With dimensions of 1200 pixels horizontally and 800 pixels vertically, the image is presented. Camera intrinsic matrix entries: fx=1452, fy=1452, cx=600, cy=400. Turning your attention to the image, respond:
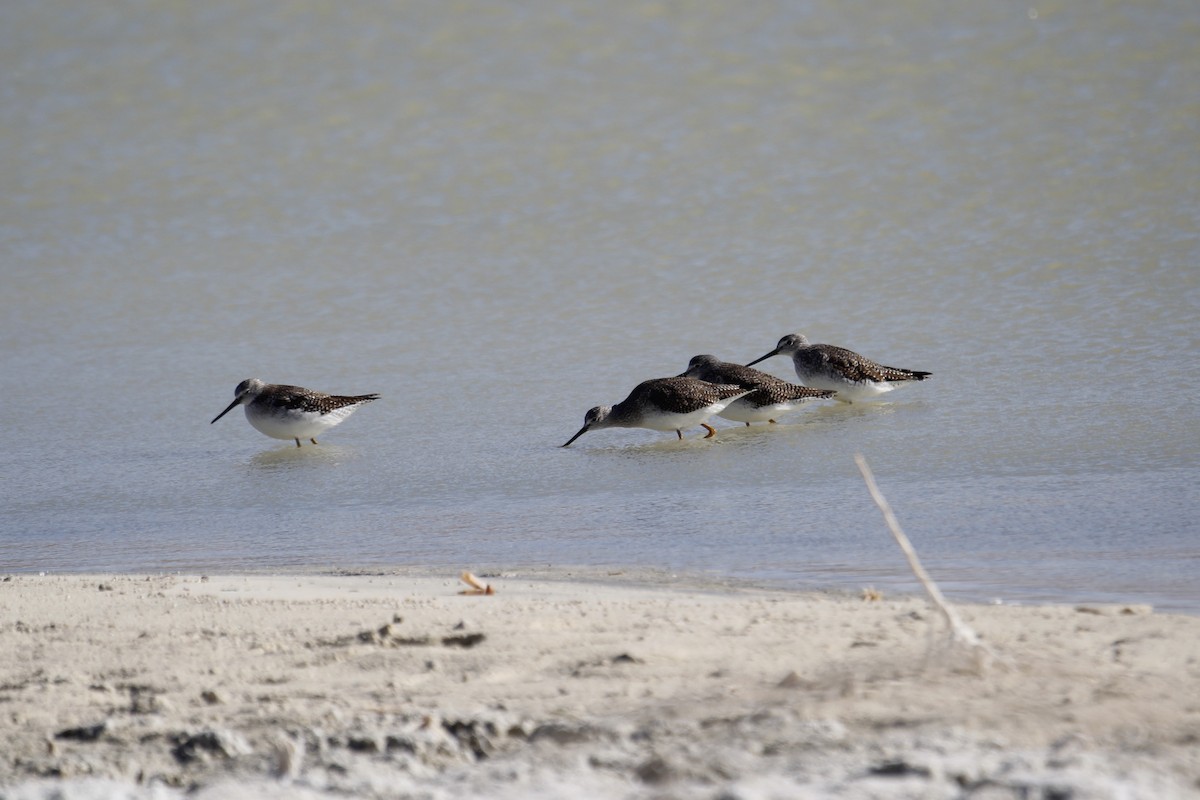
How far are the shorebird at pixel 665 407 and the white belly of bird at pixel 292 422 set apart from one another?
145 cm

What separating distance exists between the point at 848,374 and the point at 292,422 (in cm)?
308

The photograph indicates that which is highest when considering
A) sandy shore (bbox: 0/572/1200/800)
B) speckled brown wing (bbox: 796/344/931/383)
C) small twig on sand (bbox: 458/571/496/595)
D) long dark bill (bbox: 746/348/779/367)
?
long dark bill (bbox: 746/348/779/367)

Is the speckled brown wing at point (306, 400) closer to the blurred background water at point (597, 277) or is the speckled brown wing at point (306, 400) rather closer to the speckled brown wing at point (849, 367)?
the blurred background water at point (597, 277)

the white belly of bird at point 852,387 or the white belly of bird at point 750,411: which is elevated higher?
the white belly of bird at point 852,387

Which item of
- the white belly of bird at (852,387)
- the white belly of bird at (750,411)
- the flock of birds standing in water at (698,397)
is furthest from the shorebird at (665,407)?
the white belly of bird at (852,387)

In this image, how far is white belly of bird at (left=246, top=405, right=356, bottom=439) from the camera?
307 inches

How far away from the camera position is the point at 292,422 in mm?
7785

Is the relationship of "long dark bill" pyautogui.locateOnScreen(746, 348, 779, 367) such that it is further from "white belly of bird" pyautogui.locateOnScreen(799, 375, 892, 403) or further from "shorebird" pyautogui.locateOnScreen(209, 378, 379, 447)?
"shorebird" pyautogui.locateOnScreen(209, 378, 379, 447)

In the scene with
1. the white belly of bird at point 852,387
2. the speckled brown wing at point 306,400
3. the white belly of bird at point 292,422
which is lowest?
the white belly of bird at point 292,422

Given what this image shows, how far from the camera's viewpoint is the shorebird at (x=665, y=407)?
7.49m

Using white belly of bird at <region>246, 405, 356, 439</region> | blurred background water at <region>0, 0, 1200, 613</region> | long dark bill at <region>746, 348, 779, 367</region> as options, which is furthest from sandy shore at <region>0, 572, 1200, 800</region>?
long dark bill at <region>746, 348, 779, 367</region>

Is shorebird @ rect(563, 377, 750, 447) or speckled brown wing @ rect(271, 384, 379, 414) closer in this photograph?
shorebird @ rect(563, 377, 750, 447)

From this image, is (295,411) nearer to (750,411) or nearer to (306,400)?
(306,400)

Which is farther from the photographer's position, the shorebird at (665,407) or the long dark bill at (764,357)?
the long dark bill at (764,357)
